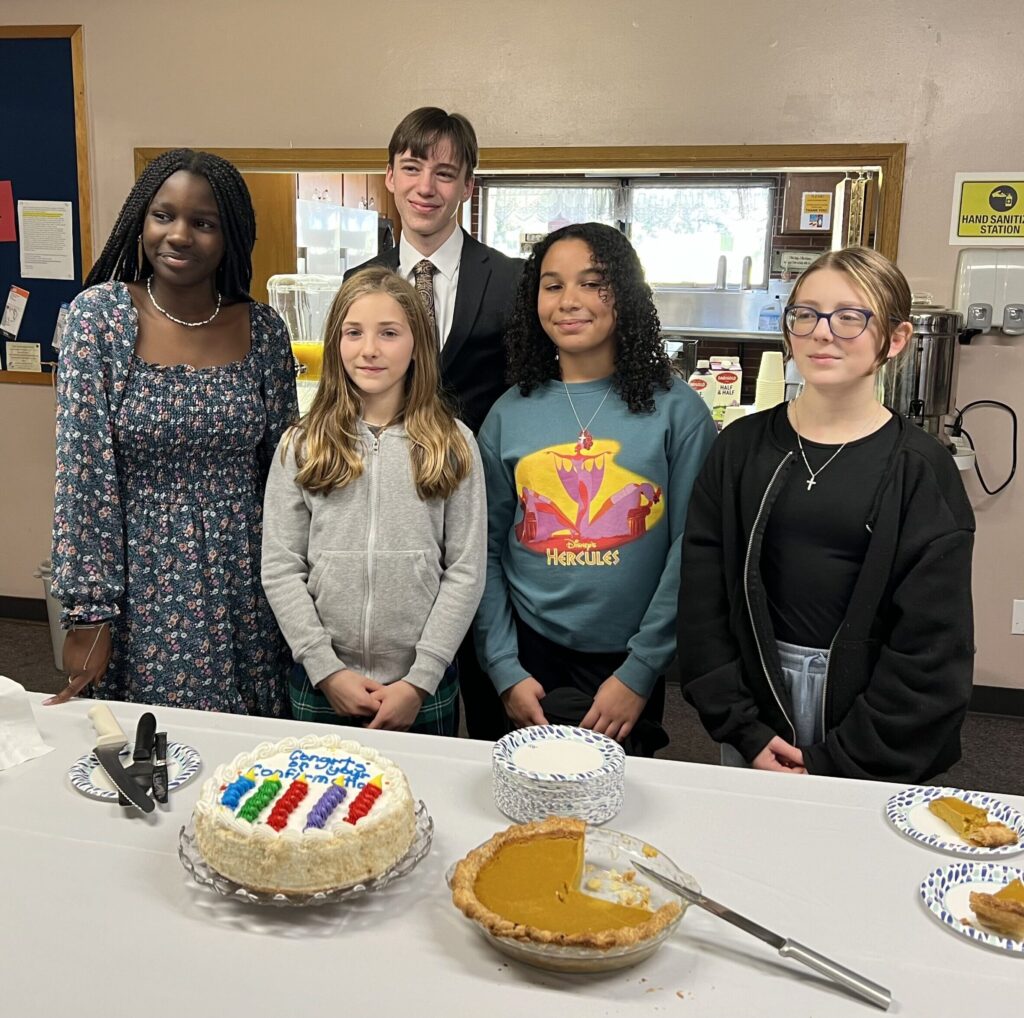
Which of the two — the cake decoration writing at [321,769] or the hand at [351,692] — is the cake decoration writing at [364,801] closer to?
the cake decoration writing at [321,769]

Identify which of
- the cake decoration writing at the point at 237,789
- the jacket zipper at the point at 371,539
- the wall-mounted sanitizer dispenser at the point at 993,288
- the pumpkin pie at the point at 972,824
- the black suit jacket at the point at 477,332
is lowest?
the pumpkin pie at the point at 972,824

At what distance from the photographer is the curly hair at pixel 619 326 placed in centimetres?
182

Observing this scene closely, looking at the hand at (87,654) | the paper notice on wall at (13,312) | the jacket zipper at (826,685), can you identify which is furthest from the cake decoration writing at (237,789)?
the paper notice on wall at (13,312)

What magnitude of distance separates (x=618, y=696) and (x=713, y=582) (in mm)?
303

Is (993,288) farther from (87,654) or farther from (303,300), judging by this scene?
(87,654)

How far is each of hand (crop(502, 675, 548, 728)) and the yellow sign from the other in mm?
2220

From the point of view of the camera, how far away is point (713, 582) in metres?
1.62

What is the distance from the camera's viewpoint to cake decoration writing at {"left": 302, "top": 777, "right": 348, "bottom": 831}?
1003mm

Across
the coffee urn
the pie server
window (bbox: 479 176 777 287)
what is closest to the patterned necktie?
the pie server

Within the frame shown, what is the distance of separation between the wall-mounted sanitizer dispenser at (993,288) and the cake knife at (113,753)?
2782mm

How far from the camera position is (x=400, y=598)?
1694 mm

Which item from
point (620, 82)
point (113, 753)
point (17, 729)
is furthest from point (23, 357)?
point (113, 753)

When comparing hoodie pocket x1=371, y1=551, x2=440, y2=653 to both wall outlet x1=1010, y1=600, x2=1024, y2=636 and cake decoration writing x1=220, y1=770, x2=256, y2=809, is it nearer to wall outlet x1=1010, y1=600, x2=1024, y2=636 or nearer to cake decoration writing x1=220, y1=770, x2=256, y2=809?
cake decoration writing x1=220, y1=770, x2=256, y2=809

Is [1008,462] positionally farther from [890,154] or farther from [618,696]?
[618,696]
